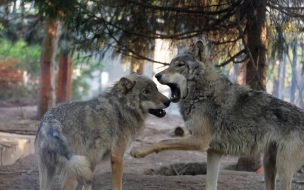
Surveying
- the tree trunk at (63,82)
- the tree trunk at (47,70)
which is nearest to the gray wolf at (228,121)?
the tree trunk at (47,70)

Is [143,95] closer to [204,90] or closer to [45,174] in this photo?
[204,90]

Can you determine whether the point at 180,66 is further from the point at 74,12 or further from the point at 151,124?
the point at 151,124

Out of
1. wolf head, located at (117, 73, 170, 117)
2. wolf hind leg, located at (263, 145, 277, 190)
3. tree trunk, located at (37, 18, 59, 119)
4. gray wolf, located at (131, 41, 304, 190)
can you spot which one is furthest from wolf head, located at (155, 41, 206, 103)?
tree trunk, located at (37, 18, 59, 119)

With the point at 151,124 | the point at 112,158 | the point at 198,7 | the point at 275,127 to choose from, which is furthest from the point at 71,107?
the point at 151,124

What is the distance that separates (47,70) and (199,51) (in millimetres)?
8646

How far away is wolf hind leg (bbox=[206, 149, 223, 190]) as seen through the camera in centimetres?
595

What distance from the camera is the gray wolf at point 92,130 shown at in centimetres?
464

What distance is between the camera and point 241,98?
584 cm

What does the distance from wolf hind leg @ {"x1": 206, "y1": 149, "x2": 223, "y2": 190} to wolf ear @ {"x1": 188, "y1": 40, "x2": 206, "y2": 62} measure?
125 centimetres

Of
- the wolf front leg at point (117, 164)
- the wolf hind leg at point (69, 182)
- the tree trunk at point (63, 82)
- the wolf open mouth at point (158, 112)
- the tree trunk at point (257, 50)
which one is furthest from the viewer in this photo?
the tree trunk at point (63, 82)

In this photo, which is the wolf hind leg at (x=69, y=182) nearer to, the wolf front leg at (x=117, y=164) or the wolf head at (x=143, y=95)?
the wolf front leg at (x=117, y=164)

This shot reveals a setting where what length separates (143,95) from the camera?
6035 mm

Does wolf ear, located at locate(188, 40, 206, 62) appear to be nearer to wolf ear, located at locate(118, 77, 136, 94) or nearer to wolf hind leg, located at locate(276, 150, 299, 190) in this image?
wolf ear, located at locate(118, 77, 136, 94)

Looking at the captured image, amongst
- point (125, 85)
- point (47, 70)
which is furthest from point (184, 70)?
point (47, 70)
